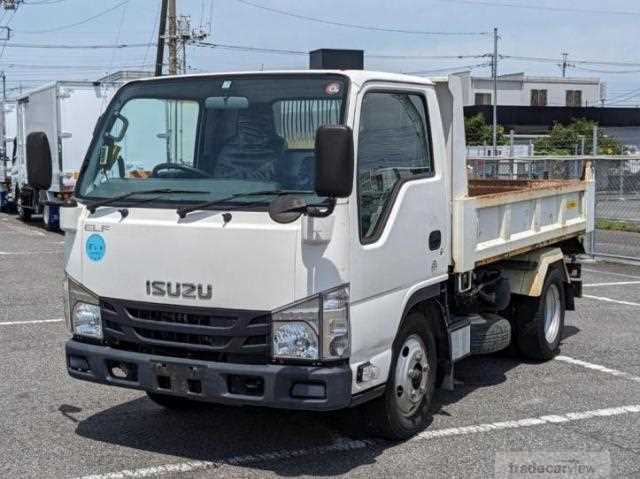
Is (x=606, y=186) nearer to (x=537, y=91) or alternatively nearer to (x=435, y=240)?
(x=435, y=240)

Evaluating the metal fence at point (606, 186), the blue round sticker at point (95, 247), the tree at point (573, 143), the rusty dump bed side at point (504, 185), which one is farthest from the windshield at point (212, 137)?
the tree at point (573, 143)

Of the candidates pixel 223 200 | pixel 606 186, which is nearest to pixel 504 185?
pixel 223 200

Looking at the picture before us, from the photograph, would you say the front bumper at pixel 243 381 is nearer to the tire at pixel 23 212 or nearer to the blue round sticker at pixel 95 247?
the blue round sticker at pixel 95 247

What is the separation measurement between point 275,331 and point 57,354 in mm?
4221

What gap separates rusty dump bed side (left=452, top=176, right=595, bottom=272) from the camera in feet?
21.3

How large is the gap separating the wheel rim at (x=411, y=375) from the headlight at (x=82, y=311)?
6.27 ft

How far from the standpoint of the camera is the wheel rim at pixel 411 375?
19.0 feet

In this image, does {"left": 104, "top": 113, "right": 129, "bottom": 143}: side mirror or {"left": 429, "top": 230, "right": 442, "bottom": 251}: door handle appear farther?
{"left": 429, "top": 230, "right": 442, "bottom": 251}: door handle

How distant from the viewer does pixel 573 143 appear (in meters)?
39.4

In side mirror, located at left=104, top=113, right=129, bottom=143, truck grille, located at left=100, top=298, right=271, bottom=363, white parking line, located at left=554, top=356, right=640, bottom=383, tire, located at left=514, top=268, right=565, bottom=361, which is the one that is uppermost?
side mirror, located at left=104, top=113, right=129, bottom=143

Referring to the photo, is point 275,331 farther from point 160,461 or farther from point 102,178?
point 102,178

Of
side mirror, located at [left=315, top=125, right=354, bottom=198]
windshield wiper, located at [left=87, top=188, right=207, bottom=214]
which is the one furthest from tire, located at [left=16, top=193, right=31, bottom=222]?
side mirror, located at [left=315, top=125, right=354, bottom=198]

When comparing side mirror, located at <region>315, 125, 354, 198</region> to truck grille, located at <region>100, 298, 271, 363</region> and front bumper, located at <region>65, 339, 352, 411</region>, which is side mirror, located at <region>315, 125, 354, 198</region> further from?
front bumper, located at <region>65, 339, 352, 411</region>

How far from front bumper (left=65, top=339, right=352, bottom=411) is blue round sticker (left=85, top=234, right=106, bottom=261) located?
63 cm
